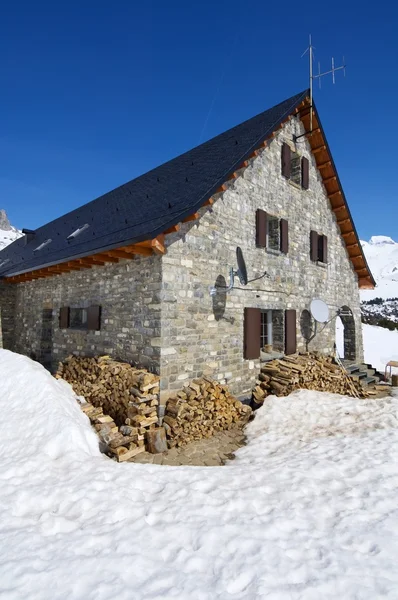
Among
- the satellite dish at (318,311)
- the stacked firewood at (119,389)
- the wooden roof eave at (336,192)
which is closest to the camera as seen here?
the stacked firewood at (119,389)

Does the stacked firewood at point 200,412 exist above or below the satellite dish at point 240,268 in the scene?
below

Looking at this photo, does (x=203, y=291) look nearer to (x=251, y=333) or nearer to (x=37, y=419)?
(x=251, y=333)

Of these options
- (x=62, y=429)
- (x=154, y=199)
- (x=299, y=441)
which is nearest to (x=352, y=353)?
(x=299, y=441)

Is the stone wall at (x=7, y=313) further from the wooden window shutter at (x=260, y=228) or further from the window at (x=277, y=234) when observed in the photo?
the window at (x=277, y=234)

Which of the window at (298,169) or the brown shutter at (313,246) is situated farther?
the brown shutter at (313,246)

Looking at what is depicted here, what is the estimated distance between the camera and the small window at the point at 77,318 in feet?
32.2

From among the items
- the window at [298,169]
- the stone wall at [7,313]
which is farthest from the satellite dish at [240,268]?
the stone wall at [7,313]

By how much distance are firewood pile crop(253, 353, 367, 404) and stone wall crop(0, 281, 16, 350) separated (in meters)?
10.9

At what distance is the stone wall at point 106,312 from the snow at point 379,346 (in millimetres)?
13969

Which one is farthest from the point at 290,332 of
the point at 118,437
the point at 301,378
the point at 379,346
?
the point at 379,346

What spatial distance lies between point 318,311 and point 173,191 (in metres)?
6.22

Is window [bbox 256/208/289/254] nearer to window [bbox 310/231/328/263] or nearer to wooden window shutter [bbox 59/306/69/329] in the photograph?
window [bbox 310/231/328/263]

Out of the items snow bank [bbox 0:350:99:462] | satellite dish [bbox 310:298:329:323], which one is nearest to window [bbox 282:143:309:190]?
satellite dish [bbox 310:298:329:323]

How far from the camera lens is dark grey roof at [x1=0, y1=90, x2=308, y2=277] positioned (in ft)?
22.8
